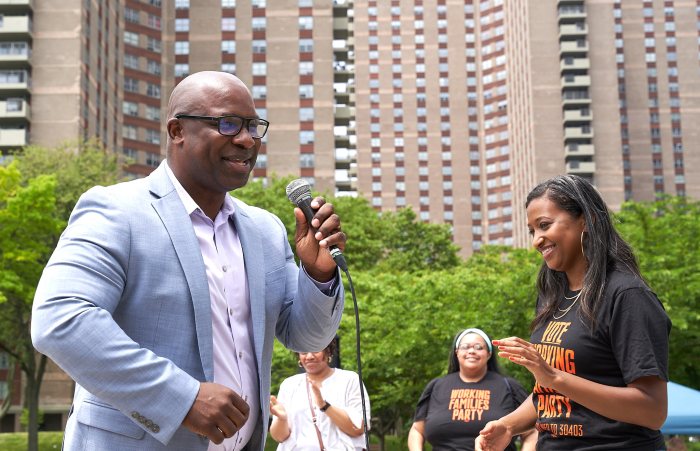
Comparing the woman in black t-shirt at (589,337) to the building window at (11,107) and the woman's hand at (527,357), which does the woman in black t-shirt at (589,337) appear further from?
the building window at (11,107)

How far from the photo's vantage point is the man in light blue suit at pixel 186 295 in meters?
2.45

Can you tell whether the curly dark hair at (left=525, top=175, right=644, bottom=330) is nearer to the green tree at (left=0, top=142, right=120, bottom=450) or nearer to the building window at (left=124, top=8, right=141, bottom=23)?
the green tree at (left=0, top=142, right=120, bottom=450)

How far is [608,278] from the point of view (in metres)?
3.74

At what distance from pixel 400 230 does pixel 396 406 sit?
3821 centimetres

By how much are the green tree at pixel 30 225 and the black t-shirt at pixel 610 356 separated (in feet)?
87.5

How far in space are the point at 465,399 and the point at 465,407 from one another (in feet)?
0.26

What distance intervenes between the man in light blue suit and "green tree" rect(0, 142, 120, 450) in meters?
26.8

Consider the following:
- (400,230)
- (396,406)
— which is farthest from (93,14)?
(396,406)

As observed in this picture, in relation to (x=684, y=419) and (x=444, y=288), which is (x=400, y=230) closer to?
(x=444, y=288)

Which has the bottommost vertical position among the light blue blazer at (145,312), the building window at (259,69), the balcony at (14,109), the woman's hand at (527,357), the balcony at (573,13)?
the woman's hand at (527,357)

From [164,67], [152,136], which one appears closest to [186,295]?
[152,136]

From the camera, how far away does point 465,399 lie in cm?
694

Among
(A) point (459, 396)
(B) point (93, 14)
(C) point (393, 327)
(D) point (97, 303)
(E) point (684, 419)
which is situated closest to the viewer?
(D) point (97, 303)

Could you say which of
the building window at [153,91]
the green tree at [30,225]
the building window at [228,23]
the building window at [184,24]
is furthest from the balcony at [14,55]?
the building window at [184,24]
